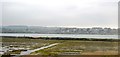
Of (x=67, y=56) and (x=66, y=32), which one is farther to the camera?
(x=66, y=32)

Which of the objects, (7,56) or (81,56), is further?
(81,56)

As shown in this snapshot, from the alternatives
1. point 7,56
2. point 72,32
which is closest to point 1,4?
point 7,56

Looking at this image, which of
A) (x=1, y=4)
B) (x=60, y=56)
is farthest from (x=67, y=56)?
(x=1, y=4)

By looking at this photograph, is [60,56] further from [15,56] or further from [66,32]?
[66,32]

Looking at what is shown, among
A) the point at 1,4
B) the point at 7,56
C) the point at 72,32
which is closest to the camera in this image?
the point at 1,4

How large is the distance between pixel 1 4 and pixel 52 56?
338cm

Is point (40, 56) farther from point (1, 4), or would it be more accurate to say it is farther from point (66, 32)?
point (66, 32)

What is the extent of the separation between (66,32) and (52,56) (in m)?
32.0

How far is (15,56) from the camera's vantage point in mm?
9234

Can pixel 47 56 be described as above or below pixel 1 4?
below

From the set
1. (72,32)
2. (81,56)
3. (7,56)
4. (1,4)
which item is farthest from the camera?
(72,32)

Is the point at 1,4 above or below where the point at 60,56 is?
above

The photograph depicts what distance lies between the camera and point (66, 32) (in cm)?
4138

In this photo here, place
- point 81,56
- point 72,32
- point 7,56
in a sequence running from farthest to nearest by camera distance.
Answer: point 72,32 → point 81,56 → point 7,56
